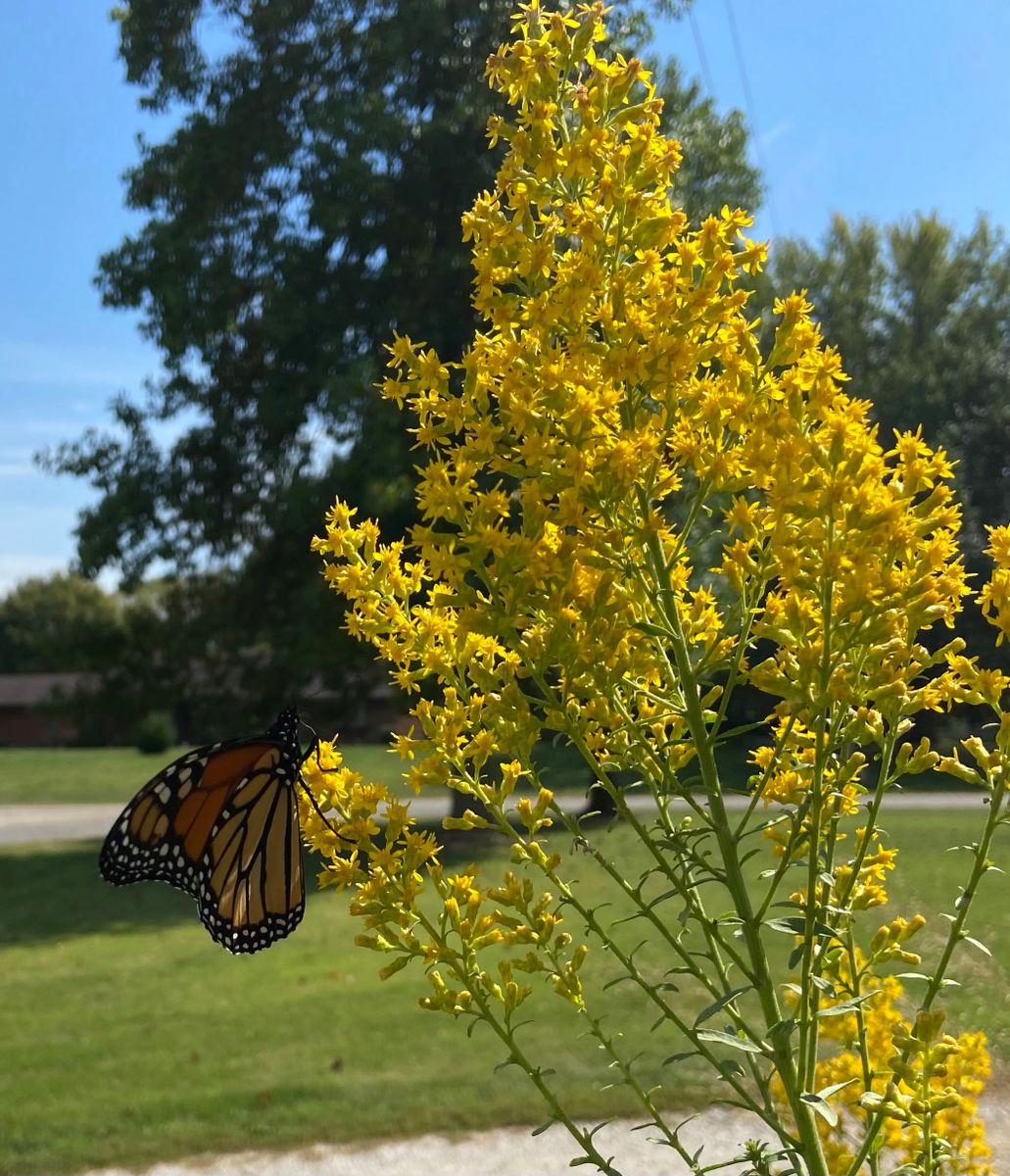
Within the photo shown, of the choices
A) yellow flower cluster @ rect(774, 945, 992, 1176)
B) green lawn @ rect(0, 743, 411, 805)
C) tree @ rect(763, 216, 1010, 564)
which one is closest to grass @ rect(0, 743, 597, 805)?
green lawn @ rect(0, 743, 411, 805)

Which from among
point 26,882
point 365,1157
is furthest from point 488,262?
point 26,882

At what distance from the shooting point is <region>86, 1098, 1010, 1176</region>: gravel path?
18.4ft

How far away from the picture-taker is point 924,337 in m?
28.6

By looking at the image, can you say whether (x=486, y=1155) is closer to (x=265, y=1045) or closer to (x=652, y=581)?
(x=265, y=1045)

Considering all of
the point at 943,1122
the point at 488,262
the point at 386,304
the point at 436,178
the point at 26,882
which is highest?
the point at 436,178

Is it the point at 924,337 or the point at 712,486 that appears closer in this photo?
the point at 712,486

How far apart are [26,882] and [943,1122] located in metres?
15.5

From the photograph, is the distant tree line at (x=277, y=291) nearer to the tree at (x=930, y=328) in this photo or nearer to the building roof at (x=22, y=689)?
the tree at (x=930, y=328)

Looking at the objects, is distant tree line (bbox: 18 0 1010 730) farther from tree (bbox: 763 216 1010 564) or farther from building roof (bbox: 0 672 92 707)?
building roof (bbox: 0 672 92 707)

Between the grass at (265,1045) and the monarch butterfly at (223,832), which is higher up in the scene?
the monarch butterfly at (223,832)

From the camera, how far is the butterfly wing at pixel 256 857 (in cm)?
344

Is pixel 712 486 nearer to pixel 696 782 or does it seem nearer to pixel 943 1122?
pixel 696 782

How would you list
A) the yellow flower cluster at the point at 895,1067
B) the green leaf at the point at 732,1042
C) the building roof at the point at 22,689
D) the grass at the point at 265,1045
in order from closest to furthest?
the green leaf at the point at 732,1042
the yellow flower cluster at the point at 895,1067
the grass at the point at 265,1045
the building roof at the point at 22,689

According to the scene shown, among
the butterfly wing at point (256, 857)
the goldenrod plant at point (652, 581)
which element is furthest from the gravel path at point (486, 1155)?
the goldenrod plant at point (652, 581)
